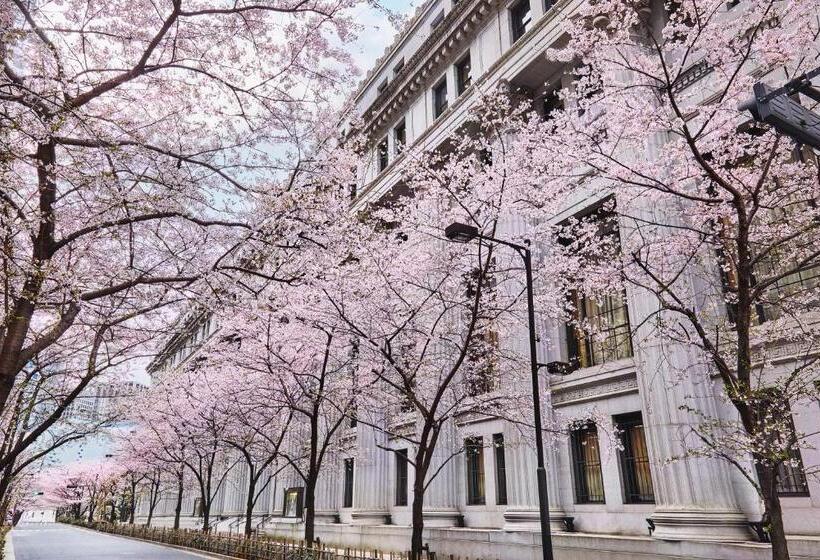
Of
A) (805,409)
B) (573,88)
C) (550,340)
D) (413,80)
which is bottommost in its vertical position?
(805,409)

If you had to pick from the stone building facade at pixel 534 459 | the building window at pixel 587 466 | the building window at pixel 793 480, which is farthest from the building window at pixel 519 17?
the building window at pixel 793 480

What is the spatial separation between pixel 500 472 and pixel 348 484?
48.9ft

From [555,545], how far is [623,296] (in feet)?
28.0

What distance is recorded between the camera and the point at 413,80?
104 feet

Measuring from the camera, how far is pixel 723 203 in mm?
12125

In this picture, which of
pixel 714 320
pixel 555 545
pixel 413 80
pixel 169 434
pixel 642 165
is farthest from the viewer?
pixel 169 434

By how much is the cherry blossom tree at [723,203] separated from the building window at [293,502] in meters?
28.4

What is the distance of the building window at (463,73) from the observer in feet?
94.0

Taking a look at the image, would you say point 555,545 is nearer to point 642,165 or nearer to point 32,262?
point 642,165

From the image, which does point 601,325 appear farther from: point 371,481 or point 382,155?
point 382,155

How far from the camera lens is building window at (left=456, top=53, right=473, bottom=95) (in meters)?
28.6

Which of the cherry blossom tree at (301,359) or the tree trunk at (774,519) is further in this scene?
the cherry blossom tree at (301,359)

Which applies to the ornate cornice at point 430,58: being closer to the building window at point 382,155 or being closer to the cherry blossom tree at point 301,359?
the building window at point 382,155

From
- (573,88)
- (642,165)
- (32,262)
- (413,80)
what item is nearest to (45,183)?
(32,262)
